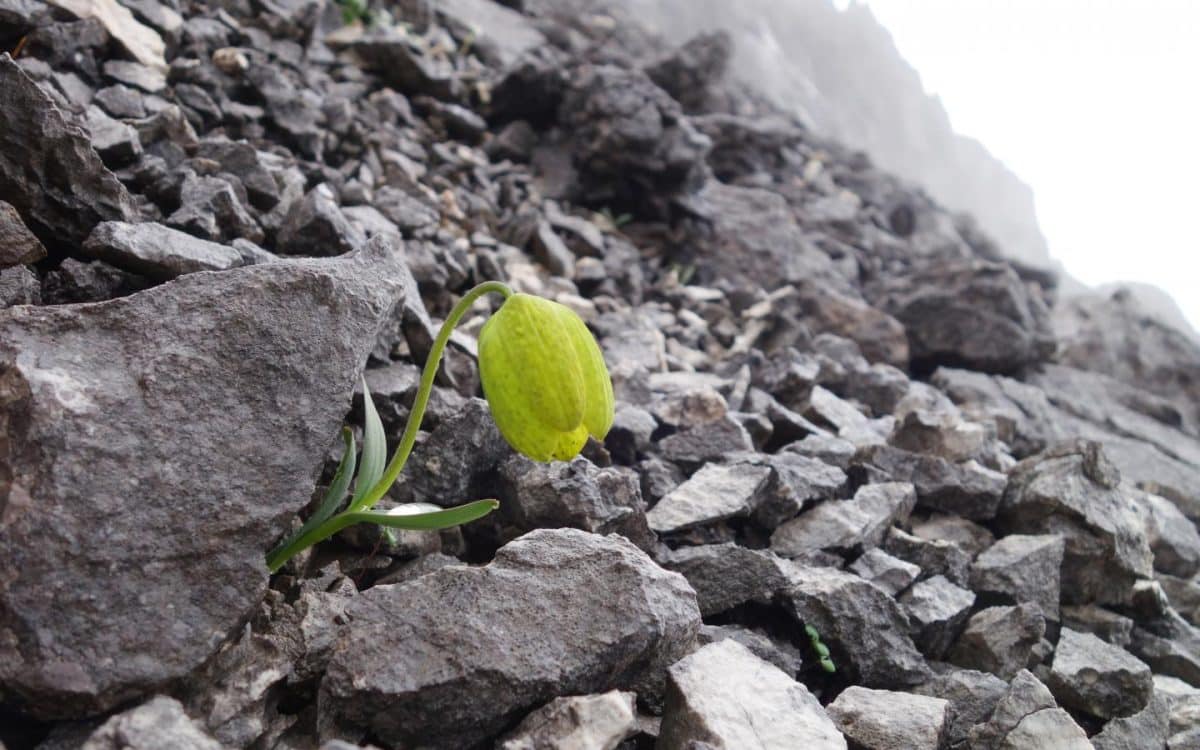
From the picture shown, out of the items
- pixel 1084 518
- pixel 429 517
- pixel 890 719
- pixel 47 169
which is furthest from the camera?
pixel 1084 518

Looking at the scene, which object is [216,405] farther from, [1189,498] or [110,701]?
[1189,498]

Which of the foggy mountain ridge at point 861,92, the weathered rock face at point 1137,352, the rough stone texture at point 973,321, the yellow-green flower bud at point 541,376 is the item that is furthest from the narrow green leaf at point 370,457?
the foggy mountain ridge at point 861,92

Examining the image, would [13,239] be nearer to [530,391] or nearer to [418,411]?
[418,411]

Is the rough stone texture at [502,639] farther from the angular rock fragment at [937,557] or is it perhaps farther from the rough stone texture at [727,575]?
the angular rock fragment at [937,557]

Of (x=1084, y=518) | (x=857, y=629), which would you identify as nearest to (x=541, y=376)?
(x=857, y=629)

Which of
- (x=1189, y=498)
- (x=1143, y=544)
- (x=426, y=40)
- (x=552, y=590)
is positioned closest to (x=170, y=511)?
(x=552, y=590)

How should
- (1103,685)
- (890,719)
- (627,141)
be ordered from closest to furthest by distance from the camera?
(890,719), (1103,685), (627,141)
